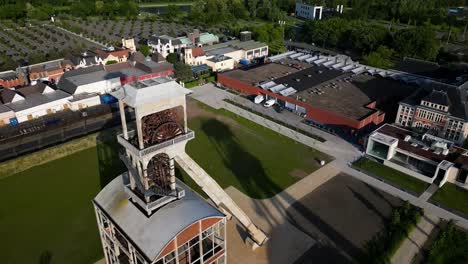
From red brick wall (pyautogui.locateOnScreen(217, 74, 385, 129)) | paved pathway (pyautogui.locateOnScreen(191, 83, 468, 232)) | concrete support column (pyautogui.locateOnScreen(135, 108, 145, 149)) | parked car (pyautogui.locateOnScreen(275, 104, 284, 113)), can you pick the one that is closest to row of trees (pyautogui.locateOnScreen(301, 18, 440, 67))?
red brick wall (pyautogui.locateOnScreen(217, 74, 385, 129))

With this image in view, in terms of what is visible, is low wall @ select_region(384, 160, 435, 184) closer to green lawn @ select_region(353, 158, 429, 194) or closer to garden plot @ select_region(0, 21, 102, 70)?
green lawn @ select_region(353, 158, 429, 194)

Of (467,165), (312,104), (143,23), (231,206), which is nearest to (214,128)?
(312,104)

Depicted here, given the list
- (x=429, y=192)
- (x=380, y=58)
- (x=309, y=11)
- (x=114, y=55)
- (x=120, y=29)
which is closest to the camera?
(x=429, y=192)

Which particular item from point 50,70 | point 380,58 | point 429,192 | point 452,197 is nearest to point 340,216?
point 429,192

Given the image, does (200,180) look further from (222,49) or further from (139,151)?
(222,49)

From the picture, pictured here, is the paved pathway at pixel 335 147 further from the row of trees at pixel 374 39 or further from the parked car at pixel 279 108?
the row of trees at pixel 374 39

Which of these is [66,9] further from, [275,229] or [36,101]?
[275,229]

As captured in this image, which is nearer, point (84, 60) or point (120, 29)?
point (84, 60)
